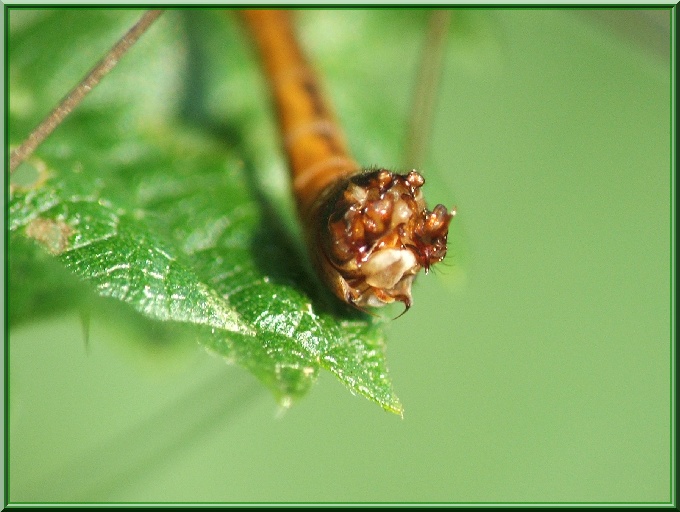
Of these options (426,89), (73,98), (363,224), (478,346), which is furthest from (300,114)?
(478,346)

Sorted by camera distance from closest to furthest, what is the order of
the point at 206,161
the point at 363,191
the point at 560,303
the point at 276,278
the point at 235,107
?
the point at 363,191 < the point at 276,278 < the point at 206,161 < the point at 235,107 < the point at 560,303

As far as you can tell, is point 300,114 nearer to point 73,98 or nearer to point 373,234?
point 73,98

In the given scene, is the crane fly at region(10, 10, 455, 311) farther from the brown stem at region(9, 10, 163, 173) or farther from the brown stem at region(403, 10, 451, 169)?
the brown stem at region(403, 10, 451, 169)

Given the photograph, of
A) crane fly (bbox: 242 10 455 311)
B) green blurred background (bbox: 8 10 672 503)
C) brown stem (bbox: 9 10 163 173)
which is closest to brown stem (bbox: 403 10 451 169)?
green blurred background (bbox: 8 10 672 503)

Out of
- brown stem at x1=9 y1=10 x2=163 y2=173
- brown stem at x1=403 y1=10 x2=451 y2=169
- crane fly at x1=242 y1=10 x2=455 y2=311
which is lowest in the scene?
crane fly at x1=242 y1=10 x2=455 y2=311

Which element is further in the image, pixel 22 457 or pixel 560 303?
pixel 560 303

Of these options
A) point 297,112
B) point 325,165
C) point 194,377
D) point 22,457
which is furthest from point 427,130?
point 22,457

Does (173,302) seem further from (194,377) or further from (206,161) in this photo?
(194,377)
